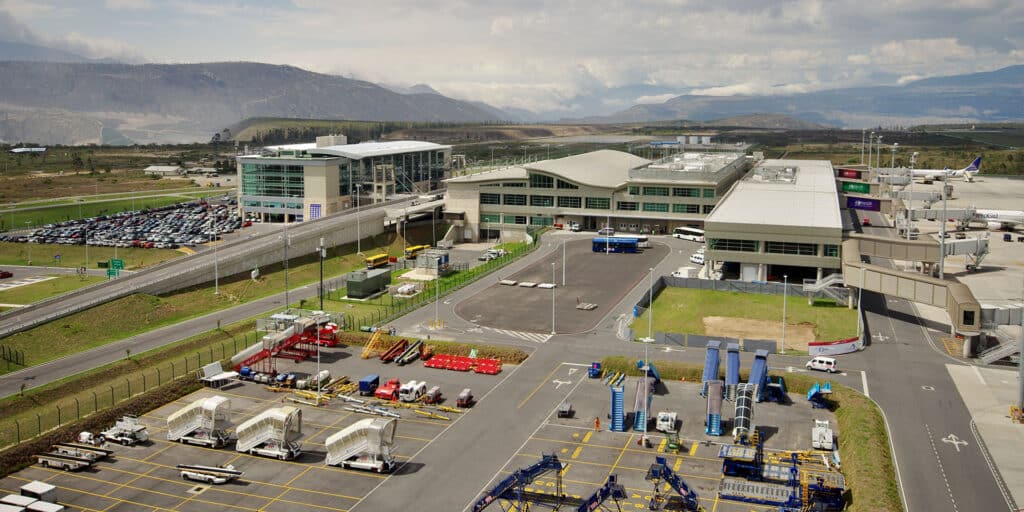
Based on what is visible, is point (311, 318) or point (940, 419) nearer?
point (940, 419)

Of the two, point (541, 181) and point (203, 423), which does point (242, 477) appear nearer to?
point (203, 423)

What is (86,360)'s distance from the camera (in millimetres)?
60062

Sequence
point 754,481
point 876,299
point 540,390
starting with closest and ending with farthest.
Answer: point 754,481 < point 540,390 < point 876,299

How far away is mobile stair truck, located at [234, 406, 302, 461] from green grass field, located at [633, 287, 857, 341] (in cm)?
3011

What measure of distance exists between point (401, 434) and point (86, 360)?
29393mm

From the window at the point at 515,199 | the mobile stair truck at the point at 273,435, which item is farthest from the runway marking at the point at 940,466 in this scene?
the window at the point at 515,199

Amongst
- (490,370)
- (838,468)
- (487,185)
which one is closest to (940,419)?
(838,468)

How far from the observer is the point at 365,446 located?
40406mm

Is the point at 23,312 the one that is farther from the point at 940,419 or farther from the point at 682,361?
the point at 940,419

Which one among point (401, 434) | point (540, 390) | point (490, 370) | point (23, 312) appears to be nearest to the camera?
point (401, 434)

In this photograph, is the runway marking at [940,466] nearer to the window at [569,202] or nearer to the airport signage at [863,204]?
the window at [569,202]

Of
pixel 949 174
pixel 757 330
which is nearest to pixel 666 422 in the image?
pixel 757 330

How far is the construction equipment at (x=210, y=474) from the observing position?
128 ft

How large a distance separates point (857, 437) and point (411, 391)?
25196 mm
